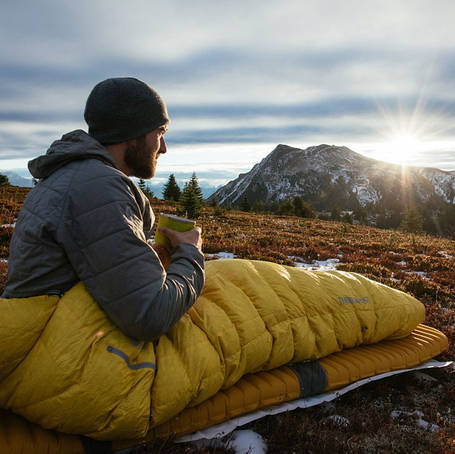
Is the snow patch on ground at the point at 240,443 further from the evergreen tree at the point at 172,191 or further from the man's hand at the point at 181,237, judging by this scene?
the evergreen tree at the point at 172,191

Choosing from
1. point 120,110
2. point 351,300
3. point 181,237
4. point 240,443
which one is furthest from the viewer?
point 351,300

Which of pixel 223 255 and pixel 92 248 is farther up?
pixel 92 248

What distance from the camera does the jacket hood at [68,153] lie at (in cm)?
239

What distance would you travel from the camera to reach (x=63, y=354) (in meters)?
2.20

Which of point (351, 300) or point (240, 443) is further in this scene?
point (351, 300)

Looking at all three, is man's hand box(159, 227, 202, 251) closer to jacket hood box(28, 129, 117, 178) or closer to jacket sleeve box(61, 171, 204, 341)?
jacket sleeve box(61, 171, 204, 341)

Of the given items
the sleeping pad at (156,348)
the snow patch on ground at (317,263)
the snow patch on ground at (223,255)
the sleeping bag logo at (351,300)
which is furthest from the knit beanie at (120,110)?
the snow patch on ground at (317,263)

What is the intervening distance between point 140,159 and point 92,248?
1.02 meters

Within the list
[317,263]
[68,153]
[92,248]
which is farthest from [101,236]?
[317,263]

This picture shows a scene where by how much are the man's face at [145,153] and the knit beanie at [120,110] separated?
8 centimetres

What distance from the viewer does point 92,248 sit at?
2.13 metres

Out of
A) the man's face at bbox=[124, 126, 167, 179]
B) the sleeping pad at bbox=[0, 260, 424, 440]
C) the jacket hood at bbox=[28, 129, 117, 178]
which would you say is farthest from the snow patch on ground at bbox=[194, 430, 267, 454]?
the jacket hood at bbox=[28, 129, 117, 178]

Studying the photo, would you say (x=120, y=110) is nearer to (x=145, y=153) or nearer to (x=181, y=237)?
(x=145, y=153)

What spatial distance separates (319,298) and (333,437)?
1.41 metres
